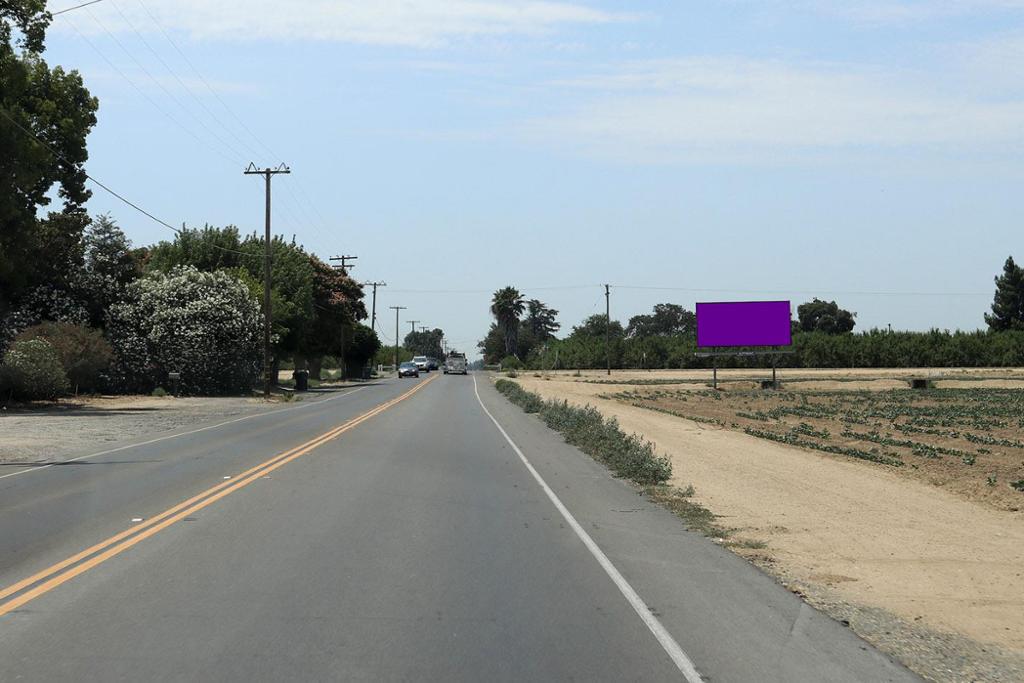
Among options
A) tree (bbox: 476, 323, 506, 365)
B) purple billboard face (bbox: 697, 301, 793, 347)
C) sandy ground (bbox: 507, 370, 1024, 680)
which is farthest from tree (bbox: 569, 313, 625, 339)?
sandy ground (bbox: 507, 370, 1024, 680)

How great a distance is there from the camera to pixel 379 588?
8.55 m

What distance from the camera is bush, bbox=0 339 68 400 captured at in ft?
124

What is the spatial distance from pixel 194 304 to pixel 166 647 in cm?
4622

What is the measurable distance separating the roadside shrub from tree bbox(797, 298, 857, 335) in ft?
442

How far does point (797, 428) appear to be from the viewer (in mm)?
32438

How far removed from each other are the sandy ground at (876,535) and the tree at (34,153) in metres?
27.0

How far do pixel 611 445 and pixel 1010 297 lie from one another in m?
116

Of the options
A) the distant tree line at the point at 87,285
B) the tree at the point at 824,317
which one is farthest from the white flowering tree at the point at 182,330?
the tree at the point at 824,317

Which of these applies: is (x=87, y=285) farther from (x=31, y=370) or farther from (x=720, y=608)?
(x=720, y=608)

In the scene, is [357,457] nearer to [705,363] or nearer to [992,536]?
[992,536]

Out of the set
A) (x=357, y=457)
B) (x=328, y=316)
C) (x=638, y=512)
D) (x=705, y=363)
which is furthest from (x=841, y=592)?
(x=705, y=363)

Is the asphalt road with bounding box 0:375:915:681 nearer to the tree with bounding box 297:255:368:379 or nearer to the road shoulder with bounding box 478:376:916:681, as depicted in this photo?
the road shoulder with bounding box 478:376:916:681

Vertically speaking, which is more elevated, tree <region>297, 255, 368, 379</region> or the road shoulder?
tree <region>297, 255, 368, 379</region>

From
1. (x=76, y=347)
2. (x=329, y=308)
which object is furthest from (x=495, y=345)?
(x=76, y=347)
